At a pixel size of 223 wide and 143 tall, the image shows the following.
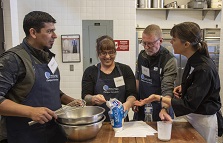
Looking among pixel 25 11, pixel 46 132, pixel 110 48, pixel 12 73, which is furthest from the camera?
pixel 25 11

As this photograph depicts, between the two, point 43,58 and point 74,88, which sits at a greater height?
point 43,58

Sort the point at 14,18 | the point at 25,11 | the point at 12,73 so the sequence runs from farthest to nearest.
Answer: the point at 25,11, the point at 14,18, the point at 12,73

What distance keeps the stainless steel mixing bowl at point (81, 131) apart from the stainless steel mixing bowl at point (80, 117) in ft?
0.08

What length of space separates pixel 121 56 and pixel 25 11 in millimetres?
1766

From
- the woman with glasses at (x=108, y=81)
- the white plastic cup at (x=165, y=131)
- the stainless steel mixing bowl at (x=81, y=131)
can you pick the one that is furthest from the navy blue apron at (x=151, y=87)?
the stainless steel mixing bowl at (x=81, y=131)

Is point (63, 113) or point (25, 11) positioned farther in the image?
point (25, 11)

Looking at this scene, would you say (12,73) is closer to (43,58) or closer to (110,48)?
(43,58)

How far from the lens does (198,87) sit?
4.74ft

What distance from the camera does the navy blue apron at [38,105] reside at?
1420 mm

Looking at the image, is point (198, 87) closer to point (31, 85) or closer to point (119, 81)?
point (119, 81)

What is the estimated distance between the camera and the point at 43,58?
153 cm

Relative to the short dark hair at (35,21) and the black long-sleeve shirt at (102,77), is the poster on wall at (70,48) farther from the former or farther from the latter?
the short dark hair at (35,21)

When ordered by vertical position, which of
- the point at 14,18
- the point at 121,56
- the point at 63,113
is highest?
the point at 14,18

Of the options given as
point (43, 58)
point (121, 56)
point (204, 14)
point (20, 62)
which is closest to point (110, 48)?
point (43, 58)
